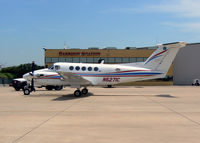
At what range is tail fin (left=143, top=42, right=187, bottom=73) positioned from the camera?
1938 centimetres

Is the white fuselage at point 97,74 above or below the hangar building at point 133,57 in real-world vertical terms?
below

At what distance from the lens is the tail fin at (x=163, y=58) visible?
19.4 meters

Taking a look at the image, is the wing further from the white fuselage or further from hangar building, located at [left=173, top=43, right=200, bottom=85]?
hangar building, located at [left=173, top=43, right=200, bottom=85]

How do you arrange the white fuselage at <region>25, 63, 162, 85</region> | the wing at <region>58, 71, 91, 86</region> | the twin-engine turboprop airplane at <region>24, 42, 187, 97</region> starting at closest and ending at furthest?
→ 1. the wing at <region>58, 71, 91, 86</region>
2. the twin-engine turboprop airplane at <region>24, 42, 187, 97</region>
3. the white fuselage at <region>25, 63, 162, 85</region>

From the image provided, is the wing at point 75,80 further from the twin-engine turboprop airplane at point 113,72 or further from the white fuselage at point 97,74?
the white fuselage at point 97,74

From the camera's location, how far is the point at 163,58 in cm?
1977

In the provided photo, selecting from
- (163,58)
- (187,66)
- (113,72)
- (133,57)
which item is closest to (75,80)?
(113,72)

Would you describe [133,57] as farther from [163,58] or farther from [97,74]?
[97,74]

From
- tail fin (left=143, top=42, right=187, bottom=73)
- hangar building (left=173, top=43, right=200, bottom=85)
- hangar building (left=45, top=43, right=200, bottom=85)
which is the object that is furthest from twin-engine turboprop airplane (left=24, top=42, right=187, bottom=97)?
Answer: hangar building (left=173, top=43, right=200, bottom=85)

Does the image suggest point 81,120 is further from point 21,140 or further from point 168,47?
point 168,47

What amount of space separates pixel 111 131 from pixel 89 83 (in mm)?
12661

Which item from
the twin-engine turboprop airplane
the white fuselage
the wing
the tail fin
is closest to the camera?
the wing

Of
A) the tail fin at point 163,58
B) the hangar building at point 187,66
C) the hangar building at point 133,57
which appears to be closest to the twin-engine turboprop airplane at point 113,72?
the tail fin at point 163,58

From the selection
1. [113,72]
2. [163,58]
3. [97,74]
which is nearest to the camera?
[163,58]
